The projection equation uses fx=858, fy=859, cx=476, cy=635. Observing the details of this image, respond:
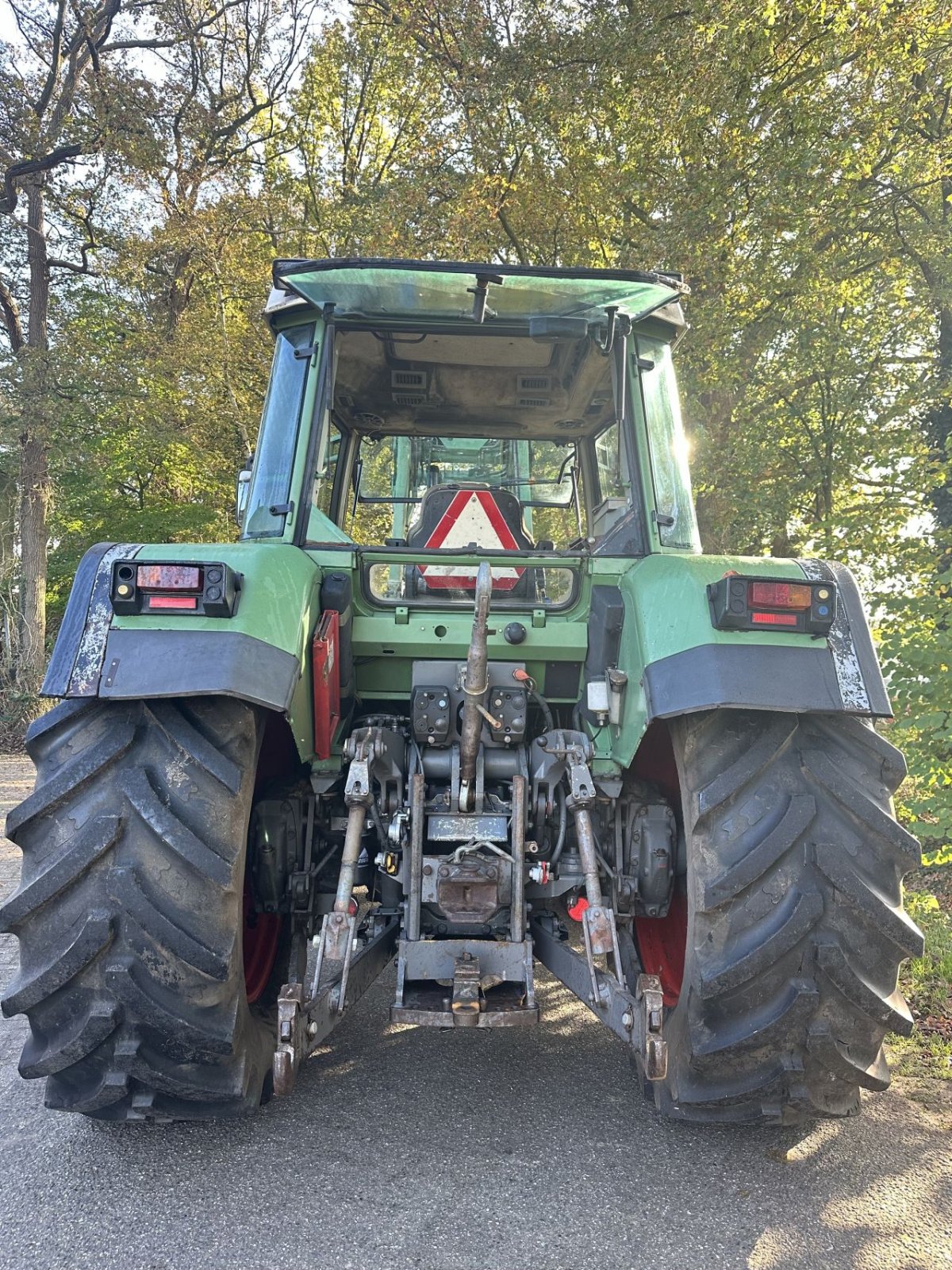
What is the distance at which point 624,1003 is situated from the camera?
2.19 metres

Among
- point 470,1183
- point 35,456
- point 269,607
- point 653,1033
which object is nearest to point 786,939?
point 653,1033

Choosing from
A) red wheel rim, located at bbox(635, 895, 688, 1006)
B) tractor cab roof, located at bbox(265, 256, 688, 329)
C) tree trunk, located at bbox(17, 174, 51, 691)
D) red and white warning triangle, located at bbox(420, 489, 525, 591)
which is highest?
tree trunk, located at bbox(17, 174, 51, 691)

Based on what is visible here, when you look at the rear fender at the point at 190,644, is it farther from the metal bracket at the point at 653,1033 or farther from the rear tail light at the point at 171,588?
the metal bracket at the point at 653,1033

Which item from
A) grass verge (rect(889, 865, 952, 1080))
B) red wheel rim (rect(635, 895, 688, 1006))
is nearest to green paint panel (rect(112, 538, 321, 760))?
red wheel rim (rect(635, 895, 688, 1006))

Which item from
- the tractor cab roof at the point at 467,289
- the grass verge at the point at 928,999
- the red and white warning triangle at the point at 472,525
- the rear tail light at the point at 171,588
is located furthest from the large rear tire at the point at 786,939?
the tractor cab roof at the point at 467,289

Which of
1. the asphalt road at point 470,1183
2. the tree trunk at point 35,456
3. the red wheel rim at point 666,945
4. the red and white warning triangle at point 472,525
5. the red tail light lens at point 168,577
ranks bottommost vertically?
the asphalt road at point 470,1183

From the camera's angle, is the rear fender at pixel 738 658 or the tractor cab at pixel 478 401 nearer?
the rear fender at pixel 738 658

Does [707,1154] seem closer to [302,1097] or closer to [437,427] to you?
[302,1097]

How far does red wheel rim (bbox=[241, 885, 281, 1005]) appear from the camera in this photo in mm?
2945

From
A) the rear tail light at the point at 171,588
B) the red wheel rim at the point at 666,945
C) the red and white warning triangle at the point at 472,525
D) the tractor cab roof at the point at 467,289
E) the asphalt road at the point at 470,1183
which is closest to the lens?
the asphalt road at the point at 470,1183

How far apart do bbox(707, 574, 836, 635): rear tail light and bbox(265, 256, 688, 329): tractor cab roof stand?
4.01 feet

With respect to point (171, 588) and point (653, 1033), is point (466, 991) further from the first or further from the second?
point (171, 588)

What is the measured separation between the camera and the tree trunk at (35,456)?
11.4m

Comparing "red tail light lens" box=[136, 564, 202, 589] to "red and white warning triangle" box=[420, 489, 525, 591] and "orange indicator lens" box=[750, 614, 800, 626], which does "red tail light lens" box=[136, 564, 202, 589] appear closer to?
"red and white warning triangle" box=[420, 489, 525, 591]
